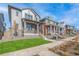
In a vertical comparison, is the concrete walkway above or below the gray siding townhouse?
below

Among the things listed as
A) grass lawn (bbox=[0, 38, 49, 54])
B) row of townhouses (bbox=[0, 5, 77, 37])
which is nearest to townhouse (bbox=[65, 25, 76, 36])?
row of townhouses (bbox=[0, 5, 77, 37])

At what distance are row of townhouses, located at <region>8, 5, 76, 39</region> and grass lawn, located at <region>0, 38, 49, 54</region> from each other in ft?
0.28

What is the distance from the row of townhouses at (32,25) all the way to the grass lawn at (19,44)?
81 mm

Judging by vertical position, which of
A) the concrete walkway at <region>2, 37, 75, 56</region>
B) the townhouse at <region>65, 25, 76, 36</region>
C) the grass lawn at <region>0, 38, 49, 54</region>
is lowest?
the concrete walkway at <region>2, 37, 75, 56</region>

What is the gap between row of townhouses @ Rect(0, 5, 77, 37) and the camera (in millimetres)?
2213

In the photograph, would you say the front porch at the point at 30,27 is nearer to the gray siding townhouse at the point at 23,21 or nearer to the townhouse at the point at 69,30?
the gray siding townhouse at the point at 23,21

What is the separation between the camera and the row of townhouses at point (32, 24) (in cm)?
221

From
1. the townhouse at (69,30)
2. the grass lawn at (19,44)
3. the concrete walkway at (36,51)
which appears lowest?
the concrete walkway at (36,51)

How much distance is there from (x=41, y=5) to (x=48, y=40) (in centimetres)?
40

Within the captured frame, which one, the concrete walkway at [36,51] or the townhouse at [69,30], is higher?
the townhouse at [69,30]

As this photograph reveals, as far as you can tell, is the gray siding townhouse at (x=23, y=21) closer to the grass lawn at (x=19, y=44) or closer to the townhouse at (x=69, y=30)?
the grass lawn at (x=19, y=44)

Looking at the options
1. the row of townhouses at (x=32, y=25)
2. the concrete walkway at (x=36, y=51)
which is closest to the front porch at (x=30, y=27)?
the row of townhouses at (x=32, y=25)

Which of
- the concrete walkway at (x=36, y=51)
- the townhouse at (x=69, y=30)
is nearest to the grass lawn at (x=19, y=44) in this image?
the concrete walkway at (x=36, y=51)

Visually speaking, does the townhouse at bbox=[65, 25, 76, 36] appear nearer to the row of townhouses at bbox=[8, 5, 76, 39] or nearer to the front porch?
the row of townhouses at bbox=[8, 5, 76, 39]
